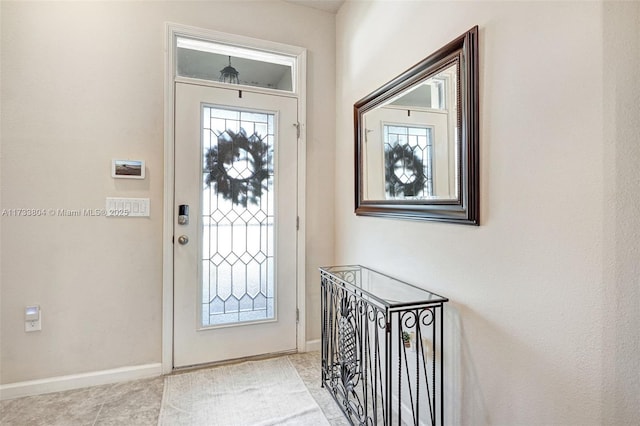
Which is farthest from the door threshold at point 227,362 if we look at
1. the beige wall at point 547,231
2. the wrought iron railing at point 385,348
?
the beige wall at point 547,231

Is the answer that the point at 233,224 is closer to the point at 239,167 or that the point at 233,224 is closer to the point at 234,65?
the point at 239,167

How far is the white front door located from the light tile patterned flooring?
0.34 m

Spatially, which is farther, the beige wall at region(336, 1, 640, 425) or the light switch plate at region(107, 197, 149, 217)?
the light switch plate at region(107, 197, 149, 217)

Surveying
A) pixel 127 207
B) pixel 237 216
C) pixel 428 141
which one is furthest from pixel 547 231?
pixel 127 207

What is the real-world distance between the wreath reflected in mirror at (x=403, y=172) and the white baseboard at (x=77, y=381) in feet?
6.50

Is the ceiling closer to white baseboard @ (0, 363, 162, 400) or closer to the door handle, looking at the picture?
the door handle

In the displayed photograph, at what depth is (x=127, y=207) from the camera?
2.25 meters

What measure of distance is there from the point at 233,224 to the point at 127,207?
70cm

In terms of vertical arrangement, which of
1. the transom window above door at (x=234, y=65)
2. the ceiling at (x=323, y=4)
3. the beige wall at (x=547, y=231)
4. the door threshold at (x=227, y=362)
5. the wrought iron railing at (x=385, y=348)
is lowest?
the door threshold at (x=227, y=362)

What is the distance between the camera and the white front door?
93.5 inches

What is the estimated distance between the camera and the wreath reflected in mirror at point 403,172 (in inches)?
67.3

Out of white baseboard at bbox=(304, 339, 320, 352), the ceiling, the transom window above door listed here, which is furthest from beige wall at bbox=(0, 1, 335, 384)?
white baseboard at bbox=(304, 339, 320, 352)

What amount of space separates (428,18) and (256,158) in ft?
4.77

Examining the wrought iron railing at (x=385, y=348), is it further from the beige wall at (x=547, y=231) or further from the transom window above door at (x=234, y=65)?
the transom window above door at (x=234, y=65)
